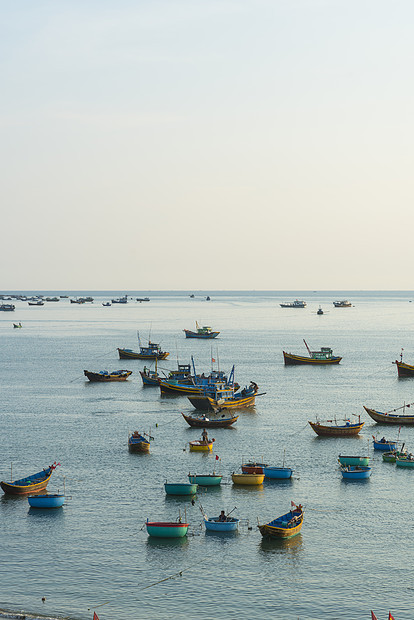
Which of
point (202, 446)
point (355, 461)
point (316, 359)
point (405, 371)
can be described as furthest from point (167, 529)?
point (316, 359)

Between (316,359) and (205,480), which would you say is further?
(316,359)

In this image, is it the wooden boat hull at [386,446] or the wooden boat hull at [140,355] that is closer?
the wooden boat hull at [386,446]

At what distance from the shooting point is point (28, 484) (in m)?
69.5

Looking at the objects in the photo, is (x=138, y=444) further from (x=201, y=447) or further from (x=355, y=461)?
(x=355, y=461)

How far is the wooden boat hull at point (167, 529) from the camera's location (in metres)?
58.3

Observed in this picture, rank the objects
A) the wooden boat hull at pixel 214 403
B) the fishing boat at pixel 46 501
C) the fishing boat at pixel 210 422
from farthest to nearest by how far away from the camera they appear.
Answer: the wooden boat hull at pixel 214 403 < the fishing boat at pixel 210 422 < the fishing boat at pixel 46 501

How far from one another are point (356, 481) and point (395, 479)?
4.17m

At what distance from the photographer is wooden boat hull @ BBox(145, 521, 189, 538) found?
58.3m

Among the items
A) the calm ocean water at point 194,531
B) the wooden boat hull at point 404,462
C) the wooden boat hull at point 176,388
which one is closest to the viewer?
the calm ocean water at point 194,531

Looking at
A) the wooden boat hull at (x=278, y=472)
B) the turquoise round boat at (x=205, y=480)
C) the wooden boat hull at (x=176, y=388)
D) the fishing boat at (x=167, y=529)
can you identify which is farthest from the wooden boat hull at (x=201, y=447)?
the wooden boat hull at (x=176, y=388)

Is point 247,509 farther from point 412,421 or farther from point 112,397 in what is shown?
point 112,397

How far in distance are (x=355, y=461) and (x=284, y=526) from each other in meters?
22.7

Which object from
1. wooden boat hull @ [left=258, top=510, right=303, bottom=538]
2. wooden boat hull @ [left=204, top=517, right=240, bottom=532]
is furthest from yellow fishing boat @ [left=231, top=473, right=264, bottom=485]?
wooden boat hull @ [left=204, top=517, right=240, bottom=532]

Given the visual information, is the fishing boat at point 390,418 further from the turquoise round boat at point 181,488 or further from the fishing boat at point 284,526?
the fishing boat at point 284,526
